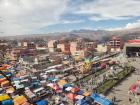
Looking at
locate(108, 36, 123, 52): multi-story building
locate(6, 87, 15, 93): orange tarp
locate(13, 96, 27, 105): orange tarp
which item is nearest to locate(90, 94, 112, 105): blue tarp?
locate(13, 96, 27, 105): orange tarp

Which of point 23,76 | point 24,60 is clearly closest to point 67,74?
point 23,76

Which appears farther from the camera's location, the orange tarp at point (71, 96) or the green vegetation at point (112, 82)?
the green vegetation at point (112, 82)

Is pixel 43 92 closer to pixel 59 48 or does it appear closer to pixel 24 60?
pixel 24 60

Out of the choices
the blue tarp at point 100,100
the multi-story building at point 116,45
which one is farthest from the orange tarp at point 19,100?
the multi-story building at point 116,45

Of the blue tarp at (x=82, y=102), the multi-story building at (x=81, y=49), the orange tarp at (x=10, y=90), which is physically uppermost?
the multi-story building at (x=81, y=49)

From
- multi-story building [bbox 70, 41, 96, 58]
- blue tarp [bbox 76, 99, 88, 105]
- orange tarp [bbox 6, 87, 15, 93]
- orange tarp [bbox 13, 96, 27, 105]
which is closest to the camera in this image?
orange tarp [bbox 13, 96, 27, 105]

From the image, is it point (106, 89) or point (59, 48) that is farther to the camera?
point (59, 48)

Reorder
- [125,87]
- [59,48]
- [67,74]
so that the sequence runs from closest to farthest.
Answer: [125,87] < [67,74] < [59,48]

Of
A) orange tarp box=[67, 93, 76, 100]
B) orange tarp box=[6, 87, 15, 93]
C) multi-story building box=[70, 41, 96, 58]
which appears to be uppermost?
multi-story building box=[70, 41, 96, 58]

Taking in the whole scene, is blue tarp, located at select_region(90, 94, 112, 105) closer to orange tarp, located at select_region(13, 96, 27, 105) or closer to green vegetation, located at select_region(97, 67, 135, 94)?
green vegetation, located at select_region(97, 67, 135, 94)

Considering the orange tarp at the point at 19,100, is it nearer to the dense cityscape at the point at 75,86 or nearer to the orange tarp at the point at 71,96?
the dense cityscape at the point at 75,86

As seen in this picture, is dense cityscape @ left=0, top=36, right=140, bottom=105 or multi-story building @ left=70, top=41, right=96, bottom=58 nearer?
dense cityscape @ left=0, top=36, right=140, bottom=105
